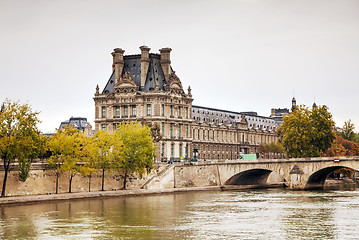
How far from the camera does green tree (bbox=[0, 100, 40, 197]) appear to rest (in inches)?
2972

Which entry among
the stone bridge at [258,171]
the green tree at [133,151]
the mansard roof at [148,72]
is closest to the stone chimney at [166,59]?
the mansard roof at [148,72]

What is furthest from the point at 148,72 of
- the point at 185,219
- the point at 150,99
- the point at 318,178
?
the point at 185,219

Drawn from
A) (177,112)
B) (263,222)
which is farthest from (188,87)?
(263,222)

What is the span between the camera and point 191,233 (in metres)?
52.7

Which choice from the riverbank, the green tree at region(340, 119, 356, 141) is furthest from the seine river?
the green tree at region(340, 119, 356, 141)

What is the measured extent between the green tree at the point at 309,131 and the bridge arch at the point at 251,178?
7.08 metres

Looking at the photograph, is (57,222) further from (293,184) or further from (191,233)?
(293,184)

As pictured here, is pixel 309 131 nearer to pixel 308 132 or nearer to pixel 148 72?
pixel 308 132

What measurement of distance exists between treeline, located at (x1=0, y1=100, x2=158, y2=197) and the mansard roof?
26.2 metres

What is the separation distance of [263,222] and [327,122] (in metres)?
59.1

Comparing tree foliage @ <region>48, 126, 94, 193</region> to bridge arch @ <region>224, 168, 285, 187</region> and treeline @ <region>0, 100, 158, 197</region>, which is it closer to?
treeline @ <region>0, 100, 158, 197</region>

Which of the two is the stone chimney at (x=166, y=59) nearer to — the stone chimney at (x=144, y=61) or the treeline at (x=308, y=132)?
the stone chimney at (x=144, y=61)

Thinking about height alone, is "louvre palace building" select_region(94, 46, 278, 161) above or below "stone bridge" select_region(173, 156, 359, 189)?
above

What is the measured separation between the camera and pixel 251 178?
11875cm
